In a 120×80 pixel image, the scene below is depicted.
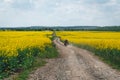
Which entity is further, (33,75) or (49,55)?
(49,55)

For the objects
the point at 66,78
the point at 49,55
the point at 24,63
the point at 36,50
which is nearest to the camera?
the point at 66,78

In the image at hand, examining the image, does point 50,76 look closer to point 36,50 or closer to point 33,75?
point 33,75

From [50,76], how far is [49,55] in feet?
43.3

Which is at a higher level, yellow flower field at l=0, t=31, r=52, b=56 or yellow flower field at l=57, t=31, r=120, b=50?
yellow flower field at l=0, t=31, r=52, b=56

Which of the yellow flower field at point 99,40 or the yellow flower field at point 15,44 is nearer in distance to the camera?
the yellow flower field at point 15,44

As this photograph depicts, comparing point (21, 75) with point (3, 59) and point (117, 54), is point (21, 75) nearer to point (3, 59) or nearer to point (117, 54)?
point (3, 59)

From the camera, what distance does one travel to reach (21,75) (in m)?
16.9

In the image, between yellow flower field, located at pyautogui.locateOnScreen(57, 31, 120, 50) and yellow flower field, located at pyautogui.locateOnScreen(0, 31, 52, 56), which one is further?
yellow flower field, located at pyautogui.locateOnScreen(57, 31, 120, 50)

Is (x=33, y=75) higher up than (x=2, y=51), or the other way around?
(x=2, y=51)

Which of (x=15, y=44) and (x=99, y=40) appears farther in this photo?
(x=99, y=40)

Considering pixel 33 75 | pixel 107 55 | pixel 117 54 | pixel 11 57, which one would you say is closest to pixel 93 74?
pixel 33 75

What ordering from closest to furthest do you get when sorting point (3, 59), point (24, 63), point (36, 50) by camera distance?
point (3, 59)
point (24, 63)
point (36, 50)

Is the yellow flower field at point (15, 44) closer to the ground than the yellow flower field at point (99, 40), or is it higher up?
higher up

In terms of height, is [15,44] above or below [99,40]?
above
